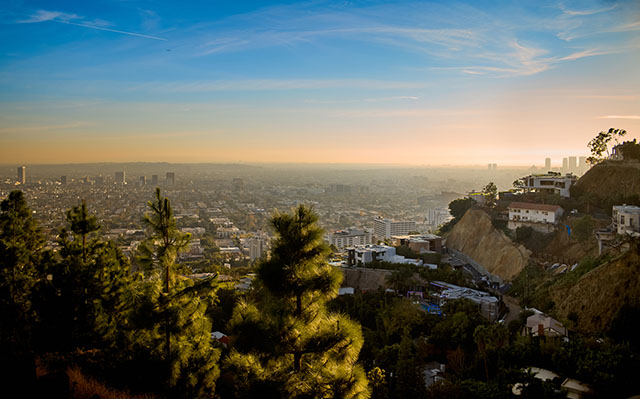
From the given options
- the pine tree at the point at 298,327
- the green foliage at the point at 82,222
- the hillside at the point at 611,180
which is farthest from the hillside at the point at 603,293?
the green foliage at the point at 82,222

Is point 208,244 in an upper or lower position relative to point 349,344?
lower

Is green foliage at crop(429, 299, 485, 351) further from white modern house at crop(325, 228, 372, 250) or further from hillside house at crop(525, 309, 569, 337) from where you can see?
white modern house at crop(325, 228, 372, 250)

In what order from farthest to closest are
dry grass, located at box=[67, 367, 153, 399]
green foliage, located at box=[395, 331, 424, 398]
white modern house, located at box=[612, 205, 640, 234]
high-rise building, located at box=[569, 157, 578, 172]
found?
1. high-rise building, located at box=[569, 157, 578, 172]
2. white modern house, located at box=[612, 205, 640, 234]
3. green foliage, located at box=[395, 331, 424, 398]
4. dry grass, located at box=[67, 367, 153, 399]

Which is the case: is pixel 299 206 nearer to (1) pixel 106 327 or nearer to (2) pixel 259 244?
(1) pixel 106 327

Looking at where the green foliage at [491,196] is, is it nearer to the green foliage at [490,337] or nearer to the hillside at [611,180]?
the hillside at [611,180]

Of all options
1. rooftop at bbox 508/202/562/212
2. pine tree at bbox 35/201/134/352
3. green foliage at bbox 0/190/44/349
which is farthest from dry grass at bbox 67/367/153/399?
rooftop at bbox 508/202/562/212

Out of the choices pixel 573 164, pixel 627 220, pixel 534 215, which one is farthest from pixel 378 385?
pixel 573 164

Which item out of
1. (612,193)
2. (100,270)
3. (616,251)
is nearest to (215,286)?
(100,270)
